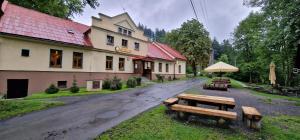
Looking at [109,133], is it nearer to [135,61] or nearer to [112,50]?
[112,50]

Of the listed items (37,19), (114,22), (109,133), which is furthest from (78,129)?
(114,22)

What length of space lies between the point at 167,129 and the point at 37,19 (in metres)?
16.1

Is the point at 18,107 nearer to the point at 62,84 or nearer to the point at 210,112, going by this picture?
the point at 210,112

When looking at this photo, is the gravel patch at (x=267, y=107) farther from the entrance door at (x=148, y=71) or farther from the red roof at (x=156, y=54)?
the red roof at (x=156, y=54)

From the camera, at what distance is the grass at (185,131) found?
4.11 m

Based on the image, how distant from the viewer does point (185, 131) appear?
4426mm

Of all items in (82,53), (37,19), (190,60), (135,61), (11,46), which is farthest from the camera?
(190,60)

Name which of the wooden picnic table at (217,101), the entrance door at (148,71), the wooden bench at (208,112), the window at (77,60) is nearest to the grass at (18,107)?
the wooden bench at (208,112)

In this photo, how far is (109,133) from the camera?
4359 millimetres

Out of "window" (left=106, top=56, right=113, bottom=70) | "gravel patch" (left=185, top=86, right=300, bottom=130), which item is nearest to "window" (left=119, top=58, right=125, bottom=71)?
"window" (left=106, top=56, right=113, bottom=70)

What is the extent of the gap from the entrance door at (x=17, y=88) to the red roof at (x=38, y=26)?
355 centimetres

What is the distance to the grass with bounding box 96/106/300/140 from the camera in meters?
4.11

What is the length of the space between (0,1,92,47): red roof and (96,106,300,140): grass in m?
12.2

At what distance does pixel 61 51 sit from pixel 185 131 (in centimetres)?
1406
